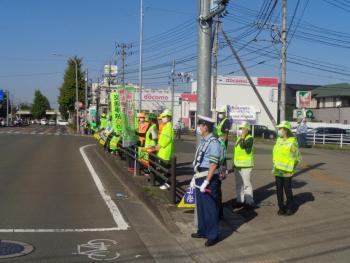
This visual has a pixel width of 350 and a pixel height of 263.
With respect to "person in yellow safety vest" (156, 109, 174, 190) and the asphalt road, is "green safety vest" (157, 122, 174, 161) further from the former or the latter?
the asphalt road

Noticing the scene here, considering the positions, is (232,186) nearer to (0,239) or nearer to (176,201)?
(176,201)

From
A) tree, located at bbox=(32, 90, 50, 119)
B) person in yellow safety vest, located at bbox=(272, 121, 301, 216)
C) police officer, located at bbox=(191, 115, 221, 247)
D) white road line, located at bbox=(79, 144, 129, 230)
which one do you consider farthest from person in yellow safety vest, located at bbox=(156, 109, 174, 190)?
tree, located at bbox=(32, 90, 50, 119)

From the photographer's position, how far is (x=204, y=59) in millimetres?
8008

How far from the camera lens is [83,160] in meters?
20.3

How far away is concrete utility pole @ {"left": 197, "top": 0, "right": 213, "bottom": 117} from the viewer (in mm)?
7961

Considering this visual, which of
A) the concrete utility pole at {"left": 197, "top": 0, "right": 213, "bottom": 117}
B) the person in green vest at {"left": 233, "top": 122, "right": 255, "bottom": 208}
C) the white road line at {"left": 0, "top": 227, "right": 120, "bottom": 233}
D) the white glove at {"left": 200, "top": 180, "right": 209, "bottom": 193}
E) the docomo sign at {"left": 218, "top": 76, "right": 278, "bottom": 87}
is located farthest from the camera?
the docomo sign at {"left": 218, "top": 76, "right": 278, "bottom": 87}

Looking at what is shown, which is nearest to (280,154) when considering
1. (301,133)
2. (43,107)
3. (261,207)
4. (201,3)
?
(261,207)

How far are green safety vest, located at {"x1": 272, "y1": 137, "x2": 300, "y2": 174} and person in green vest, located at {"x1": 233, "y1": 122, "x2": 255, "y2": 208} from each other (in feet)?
1.73

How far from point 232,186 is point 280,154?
10.6 feet

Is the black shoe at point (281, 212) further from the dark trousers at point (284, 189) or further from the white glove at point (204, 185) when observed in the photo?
the white glove at point (204, 185)

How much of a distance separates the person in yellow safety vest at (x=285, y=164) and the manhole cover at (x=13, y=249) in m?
4.33

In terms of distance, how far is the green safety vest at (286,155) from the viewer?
8930 mm

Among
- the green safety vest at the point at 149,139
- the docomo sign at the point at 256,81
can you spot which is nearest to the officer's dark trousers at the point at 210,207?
the green safety vest at the point at 149,139

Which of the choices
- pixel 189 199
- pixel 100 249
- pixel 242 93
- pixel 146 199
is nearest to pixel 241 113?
pixel 146 199
